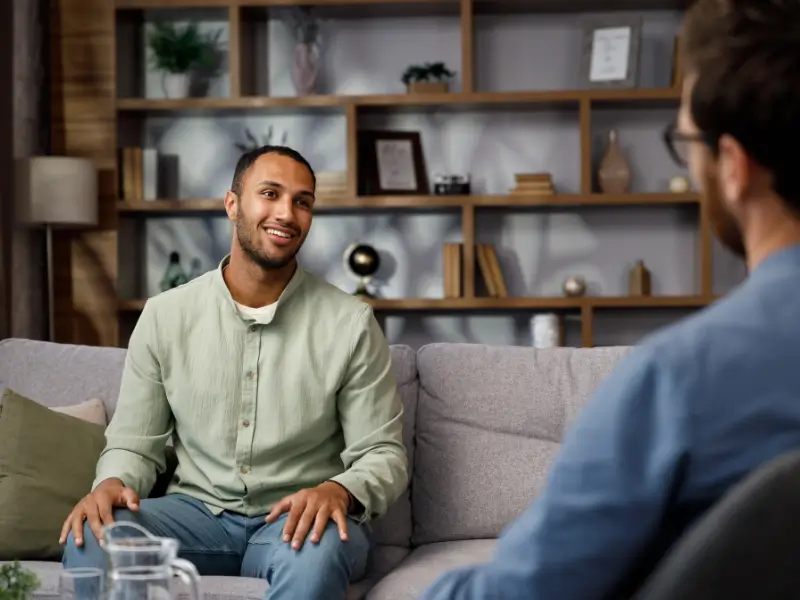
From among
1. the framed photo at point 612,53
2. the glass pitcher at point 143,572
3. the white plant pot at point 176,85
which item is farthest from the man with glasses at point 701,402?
the white plant pot at point 176,85

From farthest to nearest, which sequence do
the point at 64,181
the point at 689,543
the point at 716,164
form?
the point at 64,181 → the point at 716,164 → the point at 689,543

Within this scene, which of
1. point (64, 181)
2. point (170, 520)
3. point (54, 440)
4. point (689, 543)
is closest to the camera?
point (689, 543)

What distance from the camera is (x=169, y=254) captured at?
4867 mm

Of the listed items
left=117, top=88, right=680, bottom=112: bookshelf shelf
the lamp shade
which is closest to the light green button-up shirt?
the lamp shade

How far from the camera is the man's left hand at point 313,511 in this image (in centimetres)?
203

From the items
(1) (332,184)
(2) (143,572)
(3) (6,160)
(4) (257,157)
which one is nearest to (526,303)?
(1) (332,184)

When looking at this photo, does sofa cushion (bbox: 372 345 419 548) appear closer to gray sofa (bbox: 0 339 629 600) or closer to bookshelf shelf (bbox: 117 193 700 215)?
gray sofa (bbox: 0 339 629 600)

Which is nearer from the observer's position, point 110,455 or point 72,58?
point 110,455

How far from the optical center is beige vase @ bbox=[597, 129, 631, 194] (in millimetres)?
4617

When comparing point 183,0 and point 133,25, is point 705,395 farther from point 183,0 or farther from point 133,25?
point 133,25

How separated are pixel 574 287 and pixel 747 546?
3920 mm

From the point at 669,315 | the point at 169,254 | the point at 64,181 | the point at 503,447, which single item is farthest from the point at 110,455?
the point at 669,315

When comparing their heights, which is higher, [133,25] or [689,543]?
[133,25]

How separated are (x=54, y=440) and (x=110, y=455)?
0.16 metres
